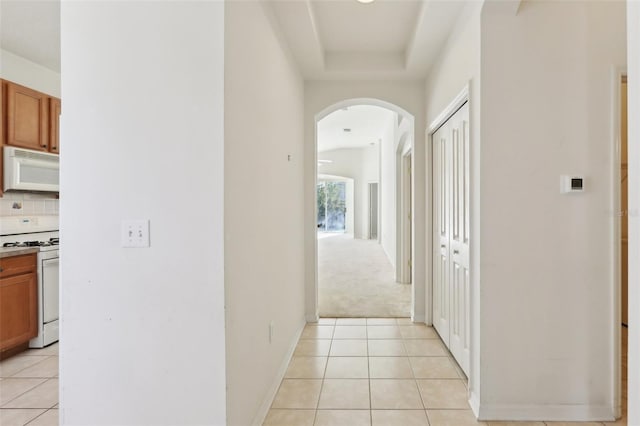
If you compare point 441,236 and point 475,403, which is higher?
point 441,236

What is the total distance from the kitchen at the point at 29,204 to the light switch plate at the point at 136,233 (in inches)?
A: 65.4

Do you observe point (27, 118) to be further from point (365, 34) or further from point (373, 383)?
point (373, 383)

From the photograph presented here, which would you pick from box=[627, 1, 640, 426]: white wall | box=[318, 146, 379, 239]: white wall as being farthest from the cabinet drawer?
box=[318, 146, 379, 239]: white wall

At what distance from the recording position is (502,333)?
2.01 metres

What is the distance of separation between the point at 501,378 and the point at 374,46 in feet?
9.74

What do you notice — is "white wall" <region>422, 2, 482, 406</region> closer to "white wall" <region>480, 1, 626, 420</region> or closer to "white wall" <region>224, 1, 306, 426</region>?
"white wall" <region>480, 1, 626, 420</region>

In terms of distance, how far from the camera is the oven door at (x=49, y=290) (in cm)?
304

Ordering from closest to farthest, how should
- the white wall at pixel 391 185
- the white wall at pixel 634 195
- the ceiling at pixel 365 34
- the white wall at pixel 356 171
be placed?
1. the white wall at pixel 634 195
2. the ceiling at pixel 365 34
3. the white wall at pixel 391 185
4. the white wall at pixel 356 171

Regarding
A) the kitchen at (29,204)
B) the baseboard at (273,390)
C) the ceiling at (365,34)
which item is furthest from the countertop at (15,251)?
the ceiling at (365,34)

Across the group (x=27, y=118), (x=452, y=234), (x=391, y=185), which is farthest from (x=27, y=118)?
(x=391, y=185)

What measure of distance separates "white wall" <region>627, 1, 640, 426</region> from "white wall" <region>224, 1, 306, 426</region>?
1493 mm

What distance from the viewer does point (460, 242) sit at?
2.64m

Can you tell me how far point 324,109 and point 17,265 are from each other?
126 inches

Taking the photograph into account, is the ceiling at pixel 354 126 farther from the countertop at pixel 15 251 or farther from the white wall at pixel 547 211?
the countertop at pixel 15 251
